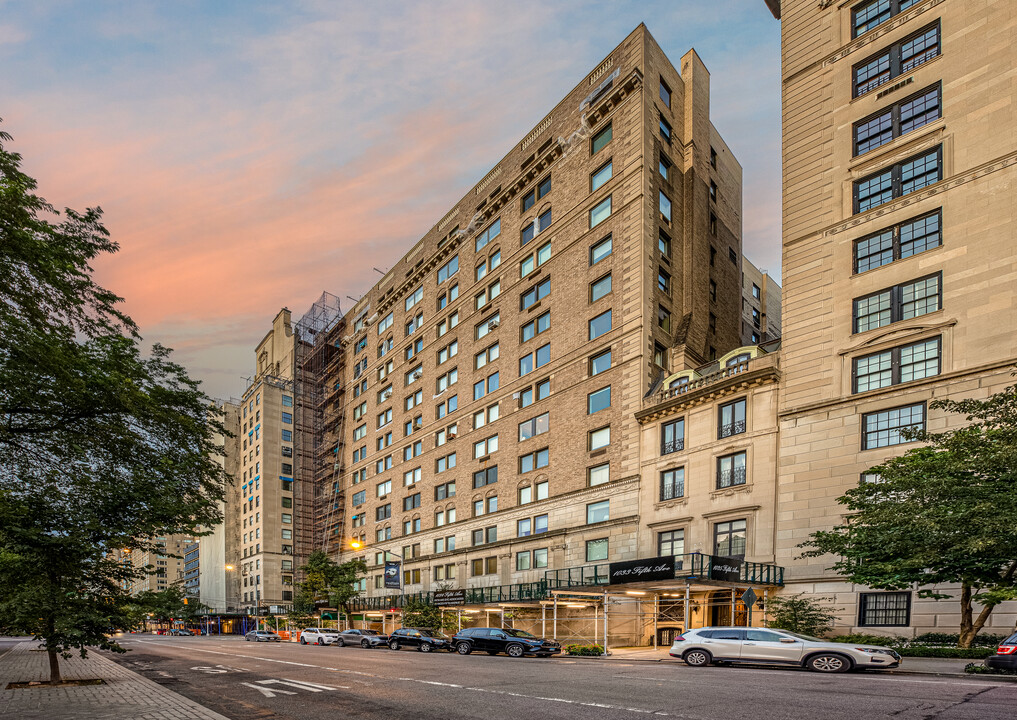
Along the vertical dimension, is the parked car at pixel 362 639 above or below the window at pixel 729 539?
below

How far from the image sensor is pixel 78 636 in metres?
18.1

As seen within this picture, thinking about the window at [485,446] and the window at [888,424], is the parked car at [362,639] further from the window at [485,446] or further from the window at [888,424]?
the window at [888,424]

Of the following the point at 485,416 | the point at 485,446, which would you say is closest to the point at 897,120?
the point at 485,416

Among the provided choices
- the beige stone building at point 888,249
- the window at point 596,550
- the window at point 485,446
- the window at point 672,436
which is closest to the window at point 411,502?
the window at point 485,446

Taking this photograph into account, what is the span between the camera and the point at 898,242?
104 ft

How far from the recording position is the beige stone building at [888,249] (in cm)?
2830

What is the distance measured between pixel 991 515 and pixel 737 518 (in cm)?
1578

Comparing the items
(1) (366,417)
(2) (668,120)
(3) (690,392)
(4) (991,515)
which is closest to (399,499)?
(1) (366,417)

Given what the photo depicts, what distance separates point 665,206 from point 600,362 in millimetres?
11774

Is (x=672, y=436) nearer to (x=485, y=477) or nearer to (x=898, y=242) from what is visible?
(x=898, y=242)

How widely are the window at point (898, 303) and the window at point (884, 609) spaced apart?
11.7 meters

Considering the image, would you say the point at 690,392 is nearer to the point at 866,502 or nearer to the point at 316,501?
the point at 866,502

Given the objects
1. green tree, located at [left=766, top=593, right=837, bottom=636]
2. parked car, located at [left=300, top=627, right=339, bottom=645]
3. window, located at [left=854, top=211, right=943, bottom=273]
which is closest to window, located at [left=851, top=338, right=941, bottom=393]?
window, located at [left=854, top=211, right=943, bottom=273]

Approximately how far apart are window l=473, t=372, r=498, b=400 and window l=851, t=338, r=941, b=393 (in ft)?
96.2
